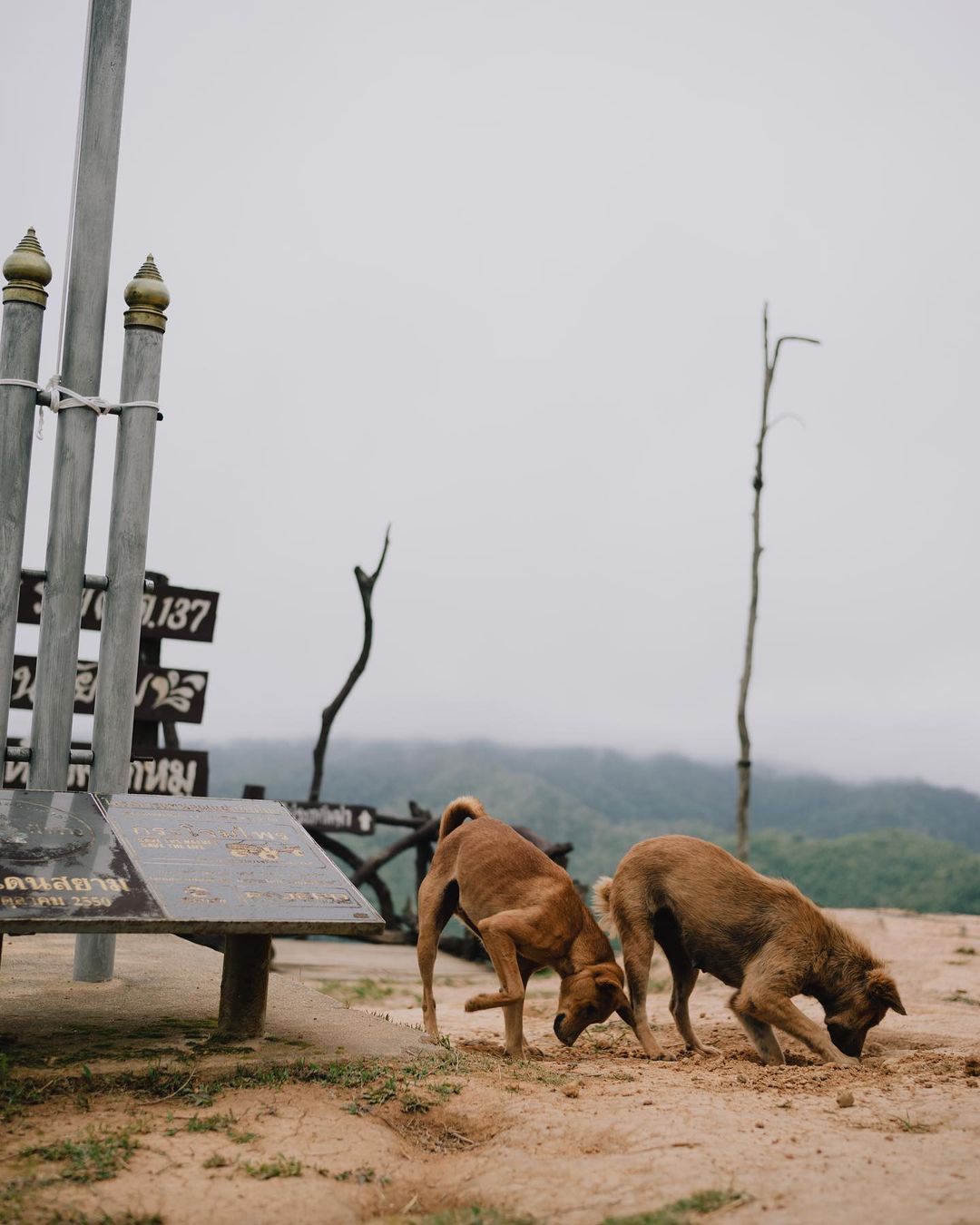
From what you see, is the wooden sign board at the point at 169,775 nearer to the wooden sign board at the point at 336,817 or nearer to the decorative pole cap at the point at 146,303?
the wooden sign board at the point at 336,817

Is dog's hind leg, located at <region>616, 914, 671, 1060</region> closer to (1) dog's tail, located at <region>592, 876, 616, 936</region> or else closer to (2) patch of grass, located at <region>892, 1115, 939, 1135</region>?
(1) dog's tail, located at <region>592, 876, 616, 936</region>

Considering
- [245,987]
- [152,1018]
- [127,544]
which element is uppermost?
[127,544]

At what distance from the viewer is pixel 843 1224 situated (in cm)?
331

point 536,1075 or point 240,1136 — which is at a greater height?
point 240,1136

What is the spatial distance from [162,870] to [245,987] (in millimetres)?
666

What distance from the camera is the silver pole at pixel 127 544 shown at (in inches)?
265

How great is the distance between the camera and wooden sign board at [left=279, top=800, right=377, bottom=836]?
14172 mm

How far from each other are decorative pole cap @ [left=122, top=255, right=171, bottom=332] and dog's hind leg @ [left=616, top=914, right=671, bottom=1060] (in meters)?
4.46

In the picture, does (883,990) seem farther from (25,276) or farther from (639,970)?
(25,276)

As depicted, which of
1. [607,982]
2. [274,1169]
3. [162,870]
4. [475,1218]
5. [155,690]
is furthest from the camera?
[155,690]

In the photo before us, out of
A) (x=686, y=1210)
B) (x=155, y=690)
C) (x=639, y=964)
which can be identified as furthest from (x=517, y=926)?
(x=155, y=690)

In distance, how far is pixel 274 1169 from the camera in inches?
153

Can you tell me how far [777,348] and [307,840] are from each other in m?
12.1

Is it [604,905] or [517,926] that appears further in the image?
[604,905]
